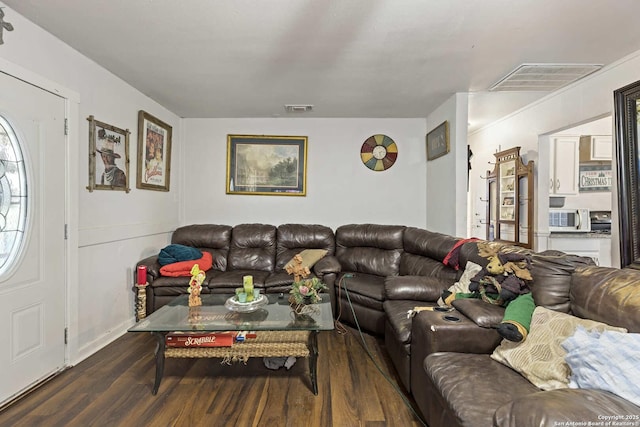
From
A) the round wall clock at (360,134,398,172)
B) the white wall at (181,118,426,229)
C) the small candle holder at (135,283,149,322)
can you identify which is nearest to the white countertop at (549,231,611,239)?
the white wall at (181,118,426,229)

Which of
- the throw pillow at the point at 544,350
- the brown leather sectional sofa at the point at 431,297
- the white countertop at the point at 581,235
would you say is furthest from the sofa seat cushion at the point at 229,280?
the white countertop at the point at 581,235

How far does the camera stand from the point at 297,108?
3.85m

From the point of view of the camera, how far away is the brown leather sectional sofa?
120cm

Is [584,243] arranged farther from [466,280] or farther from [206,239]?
[206,239]

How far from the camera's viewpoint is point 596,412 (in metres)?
0.91

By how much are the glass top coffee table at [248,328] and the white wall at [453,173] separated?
1.96 meters

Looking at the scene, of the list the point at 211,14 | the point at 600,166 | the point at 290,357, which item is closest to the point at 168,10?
the point at 211,14

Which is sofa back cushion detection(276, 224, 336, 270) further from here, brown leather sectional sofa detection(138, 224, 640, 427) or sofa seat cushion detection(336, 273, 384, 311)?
sofa seat cushion detection(336, 273, 384, 311)

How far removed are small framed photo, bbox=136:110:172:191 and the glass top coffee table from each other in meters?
1.82

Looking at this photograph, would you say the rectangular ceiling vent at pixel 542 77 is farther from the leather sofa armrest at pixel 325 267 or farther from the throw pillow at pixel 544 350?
the leather sofa armrest at pixel 325 267

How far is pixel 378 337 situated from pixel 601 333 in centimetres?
198

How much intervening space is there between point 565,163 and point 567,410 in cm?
441

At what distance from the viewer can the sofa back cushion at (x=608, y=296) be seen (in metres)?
1.28

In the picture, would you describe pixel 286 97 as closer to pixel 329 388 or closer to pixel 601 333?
pixel 329 388
